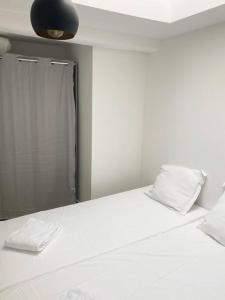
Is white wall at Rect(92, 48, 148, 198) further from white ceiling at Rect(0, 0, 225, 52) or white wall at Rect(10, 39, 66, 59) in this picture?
white wall at Rect(10, 39, 66, 59)

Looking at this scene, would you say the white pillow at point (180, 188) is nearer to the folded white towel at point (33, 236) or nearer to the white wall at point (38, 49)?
the folded white towel at point (33, 236)

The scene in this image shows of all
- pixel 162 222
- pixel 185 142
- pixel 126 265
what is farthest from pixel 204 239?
pixel 185 142

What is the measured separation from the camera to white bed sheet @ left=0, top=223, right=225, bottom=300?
1.35m

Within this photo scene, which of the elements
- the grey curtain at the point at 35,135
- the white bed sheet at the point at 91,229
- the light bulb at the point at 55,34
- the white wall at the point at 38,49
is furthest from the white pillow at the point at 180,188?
the white wall at the point at 38,49

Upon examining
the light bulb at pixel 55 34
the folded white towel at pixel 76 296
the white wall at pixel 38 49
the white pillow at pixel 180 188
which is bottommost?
the folded white towel at pixel 76 296

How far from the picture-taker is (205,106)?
2301mm

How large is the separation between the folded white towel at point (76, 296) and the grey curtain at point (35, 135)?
1953 millimetres

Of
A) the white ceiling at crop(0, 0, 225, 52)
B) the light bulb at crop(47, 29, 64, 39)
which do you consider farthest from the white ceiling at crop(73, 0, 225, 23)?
the light bulb at crop(47, 29, 64, 39)

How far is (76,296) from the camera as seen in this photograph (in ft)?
4.12

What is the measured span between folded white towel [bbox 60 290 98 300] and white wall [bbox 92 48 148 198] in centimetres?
173

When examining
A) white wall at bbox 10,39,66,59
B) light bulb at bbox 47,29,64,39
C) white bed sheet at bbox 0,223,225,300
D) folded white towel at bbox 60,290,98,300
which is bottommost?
white bed sheet at bbox 0,223,225,300

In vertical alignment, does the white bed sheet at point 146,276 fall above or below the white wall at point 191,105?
below

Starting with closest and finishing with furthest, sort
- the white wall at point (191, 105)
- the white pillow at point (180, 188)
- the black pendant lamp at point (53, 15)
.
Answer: the black pendant lamp at point (53, 15) → the white wall at point (191, 105) → the white pillow at point (180, 188)

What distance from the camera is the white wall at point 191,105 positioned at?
2.19 m
